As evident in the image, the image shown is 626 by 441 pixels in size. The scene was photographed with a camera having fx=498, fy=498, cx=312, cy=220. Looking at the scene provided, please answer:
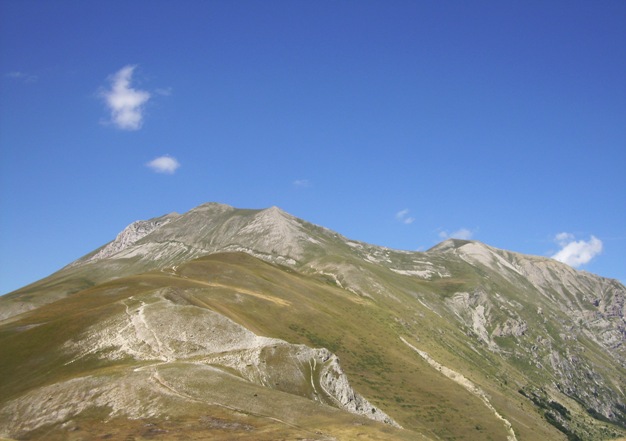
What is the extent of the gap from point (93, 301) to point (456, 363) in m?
109

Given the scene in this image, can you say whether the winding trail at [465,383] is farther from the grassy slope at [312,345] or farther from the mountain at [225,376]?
the grassy slope at [312,345]

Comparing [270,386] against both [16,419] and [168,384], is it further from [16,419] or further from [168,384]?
[16,419]

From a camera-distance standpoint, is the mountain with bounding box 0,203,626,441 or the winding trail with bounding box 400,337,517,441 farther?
the winding trail with bounding box 400,337,517,441

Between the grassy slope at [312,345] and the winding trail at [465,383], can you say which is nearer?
the grassy slope at [312,345]

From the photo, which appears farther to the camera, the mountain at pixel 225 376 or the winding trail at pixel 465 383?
the winding trail at pixel 465 383

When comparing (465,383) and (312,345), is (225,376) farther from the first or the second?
(465,383)

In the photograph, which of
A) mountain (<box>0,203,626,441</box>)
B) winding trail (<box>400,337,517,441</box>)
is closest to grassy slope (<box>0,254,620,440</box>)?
mountain (<box>0,203,626,441</box>)

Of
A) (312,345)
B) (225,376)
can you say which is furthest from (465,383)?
(225,376)

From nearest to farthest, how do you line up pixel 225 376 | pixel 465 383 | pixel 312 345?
pixel 225 376 < pixel 312 345 < pixel 465 383

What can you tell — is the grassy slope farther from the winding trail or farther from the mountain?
the winding trail

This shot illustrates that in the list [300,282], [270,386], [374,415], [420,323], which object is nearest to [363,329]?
[300,282]

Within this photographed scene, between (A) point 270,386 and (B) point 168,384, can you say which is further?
(A) point 270,386

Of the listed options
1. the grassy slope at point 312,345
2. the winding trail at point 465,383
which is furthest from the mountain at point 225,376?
the winding trail at point 465,383

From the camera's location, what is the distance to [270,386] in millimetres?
64812
